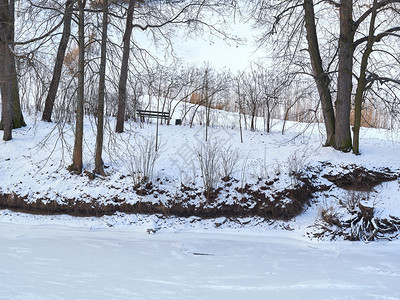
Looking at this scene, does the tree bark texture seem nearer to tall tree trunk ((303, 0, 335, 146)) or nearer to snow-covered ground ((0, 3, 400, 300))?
snow-covered ground ((0, 3, 400, 300))

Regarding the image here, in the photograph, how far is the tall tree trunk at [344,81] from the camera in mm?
11516

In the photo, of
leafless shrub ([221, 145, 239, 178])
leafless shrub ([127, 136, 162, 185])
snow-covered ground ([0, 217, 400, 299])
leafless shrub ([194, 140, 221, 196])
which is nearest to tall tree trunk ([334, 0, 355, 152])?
leafless shrub ([221, 145, 239, 178])

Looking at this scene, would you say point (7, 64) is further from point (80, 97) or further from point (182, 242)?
point (182, 242)

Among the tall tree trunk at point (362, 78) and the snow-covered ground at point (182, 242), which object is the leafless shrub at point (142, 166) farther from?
the tall tree trunk at point (362, 78)

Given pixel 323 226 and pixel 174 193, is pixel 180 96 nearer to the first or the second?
pixel 174 193

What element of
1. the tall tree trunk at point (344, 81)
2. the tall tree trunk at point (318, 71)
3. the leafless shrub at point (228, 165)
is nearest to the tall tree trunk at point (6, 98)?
the leafless shrub at point (228, 165)

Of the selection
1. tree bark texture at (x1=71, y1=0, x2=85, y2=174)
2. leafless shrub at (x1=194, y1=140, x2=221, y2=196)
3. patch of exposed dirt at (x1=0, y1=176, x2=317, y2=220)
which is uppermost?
tree bark texture at (x1=71, y1=0, x2=85, y2=174)

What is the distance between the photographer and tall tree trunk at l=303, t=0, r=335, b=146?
12039mm

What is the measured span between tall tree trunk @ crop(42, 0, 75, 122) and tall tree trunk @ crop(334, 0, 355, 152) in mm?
8763

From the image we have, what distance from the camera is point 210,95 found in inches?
655

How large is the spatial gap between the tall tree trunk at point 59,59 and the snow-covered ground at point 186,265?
4.36 metres

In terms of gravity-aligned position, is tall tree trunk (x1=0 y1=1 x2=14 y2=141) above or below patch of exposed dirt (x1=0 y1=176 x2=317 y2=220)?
above

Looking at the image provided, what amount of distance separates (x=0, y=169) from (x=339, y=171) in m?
10.6

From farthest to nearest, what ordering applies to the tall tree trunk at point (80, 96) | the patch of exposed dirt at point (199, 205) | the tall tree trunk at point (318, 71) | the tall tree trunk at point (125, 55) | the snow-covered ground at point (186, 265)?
the tall tree trunk at point (125, 55) → the tall tree trunk at point (318, 71) → the tall tree trunk at point (80, 96) → the patch of exposed dirt at point (199, 205) → the snow-covered ground at point (186, 265)
